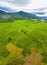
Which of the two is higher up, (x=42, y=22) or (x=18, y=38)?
(x=42, y=22)

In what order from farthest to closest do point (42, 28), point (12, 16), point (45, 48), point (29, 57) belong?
1. point (12, 16)
2. point (42, 28)
3. point (45, 48)
4. point (29, 57)

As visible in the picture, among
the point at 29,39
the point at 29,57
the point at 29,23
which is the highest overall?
the point at 29,23

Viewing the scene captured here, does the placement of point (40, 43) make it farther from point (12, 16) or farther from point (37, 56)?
point (12, 16)

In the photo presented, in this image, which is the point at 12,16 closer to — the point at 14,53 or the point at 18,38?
the point at 18,38

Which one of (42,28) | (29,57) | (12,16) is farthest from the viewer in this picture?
(12,16)

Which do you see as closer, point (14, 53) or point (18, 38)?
point (14, 53)

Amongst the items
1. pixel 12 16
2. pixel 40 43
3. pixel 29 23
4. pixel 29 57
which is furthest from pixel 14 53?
pixel 12 16
